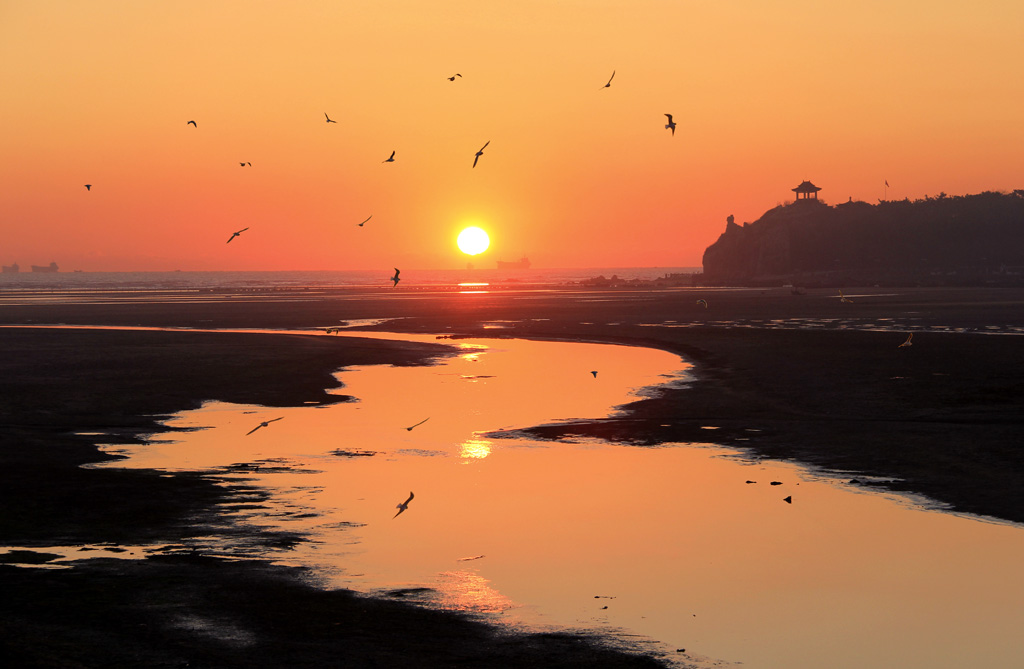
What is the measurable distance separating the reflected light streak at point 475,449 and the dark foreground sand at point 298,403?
5.92ft

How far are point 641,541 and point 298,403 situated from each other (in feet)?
55.6

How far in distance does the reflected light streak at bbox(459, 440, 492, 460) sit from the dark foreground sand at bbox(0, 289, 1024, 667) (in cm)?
180

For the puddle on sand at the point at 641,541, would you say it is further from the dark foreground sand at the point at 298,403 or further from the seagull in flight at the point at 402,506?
the dark foreground sand at the point at 298,403

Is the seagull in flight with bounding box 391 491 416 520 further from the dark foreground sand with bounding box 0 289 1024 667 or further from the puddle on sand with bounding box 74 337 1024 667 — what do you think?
the dark foreground sand with bounding box 0 289 1024 667

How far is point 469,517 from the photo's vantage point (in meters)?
14.1

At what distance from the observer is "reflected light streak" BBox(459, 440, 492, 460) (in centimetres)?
1922

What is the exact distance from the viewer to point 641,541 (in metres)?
12.7

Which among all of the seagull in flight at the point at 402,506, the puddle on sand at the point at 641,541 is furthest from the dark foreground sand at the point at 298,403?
the seagull in flight at the point at 402,506

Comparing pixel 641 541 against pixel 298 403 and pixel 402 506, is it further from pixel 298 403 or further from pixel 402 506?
pixel 298 403

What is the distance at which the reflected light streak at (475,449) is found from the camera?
19219 mm

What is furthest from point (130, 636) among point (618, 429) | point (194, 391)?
point (194, 391)

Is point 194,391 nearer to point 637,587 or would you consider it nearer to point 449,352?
point 449,352

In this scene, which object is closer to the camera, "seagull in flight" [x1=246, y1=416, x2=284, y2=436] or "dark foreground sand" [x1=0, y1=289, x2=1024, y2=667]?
"dark foreground sand" [x1=0, y1=289, x2=1024, y2=667]

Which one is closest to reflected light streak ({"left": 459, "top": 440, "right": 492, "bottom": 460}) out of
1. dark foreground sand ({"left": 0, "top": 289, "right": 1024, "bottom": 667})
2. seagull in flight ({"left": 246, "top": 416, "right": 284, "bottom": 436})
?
dark foreground sand ({"left": 0, "top": 289, "right": 1024, "bottom": 667})
